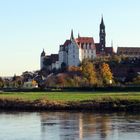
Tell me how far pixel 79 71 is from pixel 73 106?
270ft

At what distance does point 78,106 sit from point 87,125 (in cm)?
1718

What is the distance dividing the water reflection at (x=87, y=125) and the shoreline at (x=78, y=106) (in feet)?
13.5

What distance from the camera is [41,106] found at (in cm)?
7094

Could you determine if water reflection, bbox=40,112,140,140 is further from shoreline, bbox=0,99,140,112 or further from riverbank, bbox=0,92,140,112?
riverbank, bbox=0,92,140,112

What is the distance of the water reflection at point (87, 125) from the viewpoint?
4491 centimetres

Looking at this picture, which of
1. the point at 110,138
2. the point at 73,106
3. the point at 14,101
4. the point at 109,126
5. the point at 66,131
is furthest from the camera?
the point at 14,101

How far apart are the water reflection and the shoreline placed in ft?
13.5

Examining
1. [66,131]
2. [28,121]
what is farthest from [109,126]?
[28,121]

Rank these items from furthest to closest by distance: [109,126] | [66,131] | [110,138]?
[109,126]
[66,131]
[110,138]

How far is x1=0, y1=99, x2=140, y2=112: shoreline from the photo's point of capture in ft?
222

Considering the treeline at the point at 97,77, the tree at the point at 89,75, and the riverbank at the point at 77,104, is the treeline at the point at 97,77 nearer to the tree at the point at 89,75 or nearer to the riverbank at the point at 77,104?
the tree at the point at 89,75

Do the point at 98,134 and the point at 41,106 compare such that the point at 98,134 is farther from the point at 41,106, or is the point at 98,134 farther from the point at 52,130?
the point at 41,106

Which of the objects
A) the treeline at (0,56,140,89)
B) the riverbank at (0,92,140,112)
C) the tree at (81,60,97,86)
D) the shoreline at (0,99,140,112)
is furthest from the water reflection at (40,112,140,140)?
the tree at (81,60,97,86)

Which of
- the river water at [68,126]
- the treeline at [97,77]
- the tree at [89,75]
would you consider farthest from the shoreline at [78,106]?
the tree at [89,75]
